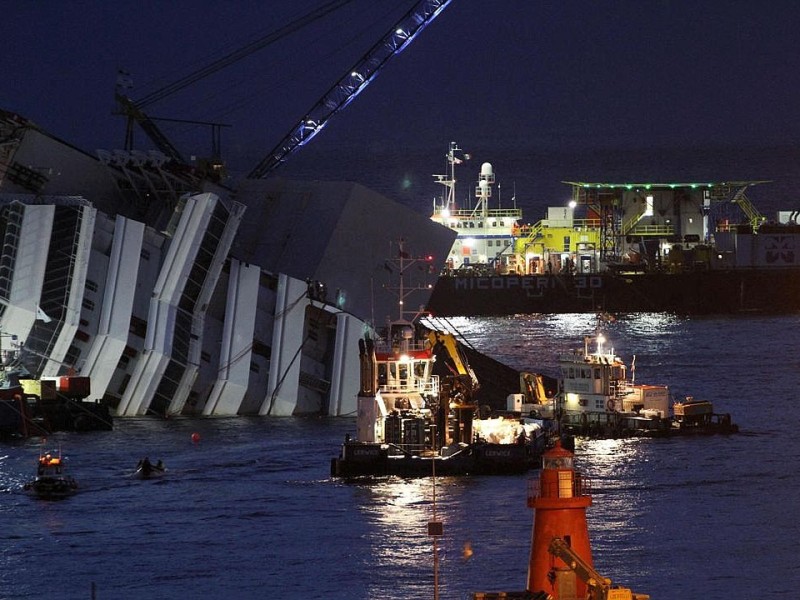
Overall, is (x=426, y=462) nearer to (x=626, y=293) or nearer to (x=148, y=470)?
(x=148, y=470)

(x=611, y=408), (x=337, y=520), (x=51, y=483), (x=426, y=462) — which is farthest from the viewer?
(x=611, y=408)

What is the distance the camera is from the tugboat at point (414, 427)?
6012cm

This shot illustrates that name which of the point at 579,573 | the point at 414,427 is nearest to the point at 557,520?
the point at 579,573

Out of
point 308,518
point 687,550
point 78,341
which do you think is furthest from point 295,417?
point 687,550

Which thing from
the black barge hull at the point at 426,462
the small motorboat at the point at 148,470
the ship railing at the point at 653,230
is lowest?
the small motorboat at the point at 148,470

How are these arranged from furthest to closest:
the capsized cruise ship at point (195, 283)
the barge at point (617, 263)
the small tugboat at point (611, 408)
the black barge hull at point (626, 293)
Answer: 1. the barge at point (617, 263)
2. the black barge hull at point (626, 293)
3. the capsized cruise ship at point (195, 283)
4. the small tugboat at point (611, 408)

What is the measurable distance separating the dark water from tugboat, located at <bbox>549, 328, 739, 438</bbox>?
4.76 feet

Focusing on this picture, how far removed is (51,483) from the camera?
185 ft

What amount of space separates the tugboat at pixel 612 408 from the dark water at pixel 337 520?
1.45m

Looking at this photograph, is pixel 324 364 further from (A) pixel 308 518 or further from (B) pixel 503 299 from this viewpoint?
(B) pixel 503 299

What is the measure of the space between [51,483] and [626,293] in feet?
358

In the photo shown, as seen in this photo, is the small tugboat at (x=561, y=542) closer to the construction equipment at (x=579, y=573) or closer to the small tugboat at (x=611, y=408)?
the construction equipment at (x=579, y=573)

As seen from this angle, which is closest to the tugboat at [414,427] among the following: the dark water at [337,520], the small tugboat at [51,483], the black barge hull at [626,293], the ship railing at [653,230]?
the dark water at [337,520]

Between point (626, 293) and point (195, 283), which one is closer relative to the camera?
point (195, 283)
